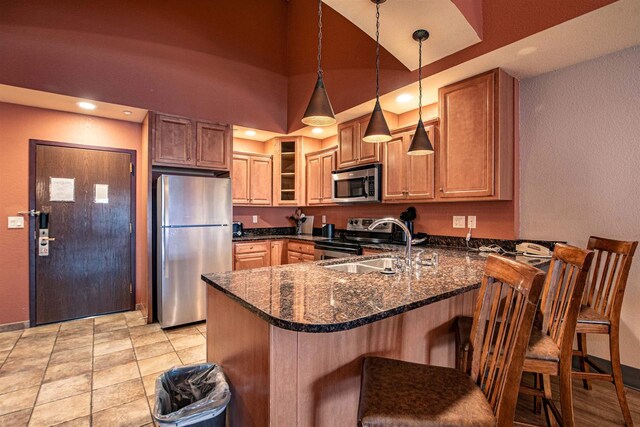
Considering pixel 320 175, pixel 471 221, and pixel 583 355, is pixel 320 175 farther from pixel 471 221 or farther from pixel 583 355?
pixel 583 355

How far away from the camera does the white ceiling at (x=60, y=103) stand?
2.92 meters

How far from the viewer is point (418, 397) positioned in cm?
99

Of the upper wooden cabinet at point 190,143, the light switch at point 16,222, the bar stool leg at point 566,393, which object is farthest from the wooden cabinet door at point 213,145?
the bar stool leg at point 566,393

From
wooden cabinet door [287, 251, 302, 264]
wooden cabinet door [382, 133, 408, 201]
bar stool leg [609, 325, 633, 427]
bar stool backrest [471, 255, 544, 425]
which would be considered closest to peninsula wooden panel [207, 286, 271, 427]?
bar stool backrest [471, 255, 544, 425]

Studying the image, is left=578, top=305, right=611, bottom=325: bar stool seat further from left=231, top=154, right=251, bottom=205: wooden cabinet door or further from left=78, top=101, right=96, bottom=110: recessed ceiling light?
left=78, top=101, right=96, bottom=110: recessed ceiling light

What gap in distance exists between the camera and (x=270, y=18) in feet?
14.9

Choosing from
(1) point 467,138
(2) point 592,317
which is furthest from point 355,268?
(1) point 467,138

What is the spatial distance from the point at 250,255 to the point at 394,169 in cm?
223

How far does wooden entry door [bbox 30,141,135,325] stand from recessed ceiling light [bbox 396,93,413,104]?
325 centimetres

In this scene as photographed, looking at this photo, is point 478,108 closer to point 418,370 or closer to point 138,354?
point 418,370

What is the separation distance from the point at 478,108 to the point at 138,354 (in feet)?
12.1

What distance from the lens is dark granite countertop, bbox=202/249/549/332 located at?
1000mm

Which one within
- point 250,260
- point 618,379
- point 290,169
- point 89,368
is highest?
point 290,169

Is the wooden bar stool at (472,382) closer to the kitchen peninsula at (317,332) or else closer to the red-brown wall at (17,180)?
the kitchen peninsula at (317,332)
